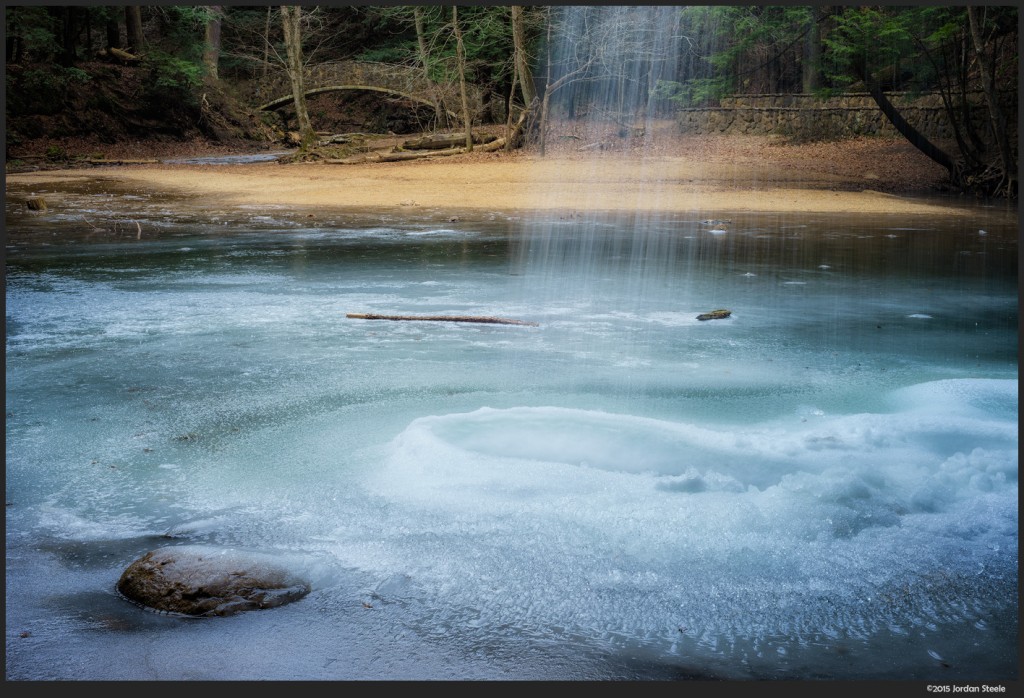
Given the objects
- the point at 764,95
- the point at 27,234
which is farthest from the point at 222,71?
the point at 27,234

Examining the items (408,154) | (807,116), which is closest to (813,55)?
(807,116)

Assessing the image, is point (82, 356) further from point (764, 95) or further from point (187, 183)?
point (764, 95)

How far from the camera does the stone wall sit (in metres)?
24.4

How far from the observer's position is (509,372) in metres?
5.60

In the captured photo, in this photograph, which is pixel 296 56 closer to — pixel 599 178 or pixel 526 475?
pixel 599 178

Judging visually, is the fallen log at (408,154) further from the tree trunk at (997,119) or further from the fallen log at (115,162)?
the tree trunk at (997,119)

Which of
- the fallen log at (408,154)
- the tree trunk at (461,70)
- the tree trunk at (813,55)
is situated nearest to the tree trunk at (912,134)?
the tree trunk at (813,55)

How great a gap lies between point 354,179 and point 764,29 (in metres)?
10.3

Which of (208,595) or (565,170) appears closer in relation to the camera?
(208,595)

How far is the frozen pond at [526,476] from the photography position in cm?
274

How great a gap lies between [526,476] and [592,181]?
17101 millimetres

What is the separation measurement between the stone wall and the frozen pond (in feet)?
59.0

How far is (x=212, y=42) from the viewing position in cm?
3341

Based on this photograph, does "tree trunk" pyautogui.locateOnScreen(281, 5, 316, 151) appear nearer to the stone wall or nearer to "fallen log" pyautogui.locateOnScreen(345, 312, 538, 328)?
the stone wall
